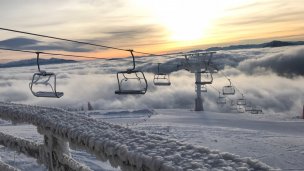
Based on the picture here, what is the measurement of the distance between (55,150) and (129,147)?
42.5 inches

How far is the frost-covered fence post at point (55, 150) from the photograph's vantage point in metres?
3.11

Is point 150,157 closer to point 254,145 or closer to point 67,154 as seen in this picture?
point 67,154

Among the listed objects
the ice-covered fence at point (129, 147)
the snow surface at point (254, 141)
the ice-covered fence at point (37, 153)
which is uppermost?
the ice-covered fence at point (129, 147)

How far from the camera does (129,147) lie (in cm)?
226

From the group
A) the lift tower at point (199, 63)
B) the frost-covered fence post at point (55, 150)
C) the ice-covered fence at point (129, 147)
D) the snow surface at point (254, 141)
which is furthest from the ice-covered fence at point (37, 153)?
the lift tower at point (199, 63)

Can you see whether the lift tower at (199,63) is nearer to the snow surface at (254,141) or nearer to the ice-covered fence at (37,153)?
the snow surface at (254,141)

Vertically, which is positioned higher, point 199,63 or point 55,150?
point 199,63

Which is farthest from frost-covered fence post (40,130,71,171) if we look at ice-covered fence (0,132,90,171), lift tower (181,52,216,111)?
lift tower (181,52,216,111)

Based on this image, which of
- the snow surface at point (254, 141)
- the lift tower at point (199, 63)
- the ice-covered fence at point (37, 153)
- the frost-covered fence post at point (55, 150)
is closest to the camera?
the ice-covered fence at point (37, 153)

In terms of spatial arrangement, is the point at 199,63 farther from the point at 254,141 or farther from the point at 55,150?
the point at 55,150

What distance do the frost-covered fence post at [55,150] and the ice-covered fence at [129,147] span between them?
0.07 metres

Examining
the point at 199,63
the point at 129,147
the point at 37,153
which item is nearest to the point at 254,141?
the point at 199,63

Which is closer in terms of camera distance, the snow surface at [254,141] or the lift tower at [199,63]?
the snow surface at [254,141]

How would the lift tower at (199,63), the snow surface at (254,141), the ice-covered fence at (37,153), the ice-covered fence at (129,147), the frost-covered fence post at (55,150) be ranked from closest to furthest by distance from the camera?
1. the ice-covered fence at (129,147)
2. the ice-covered fence at (37,153)
3. the frost-covered fence post at (55,150)
4. the snow surface at (254,141)
5. the lift tower at (199,63)
